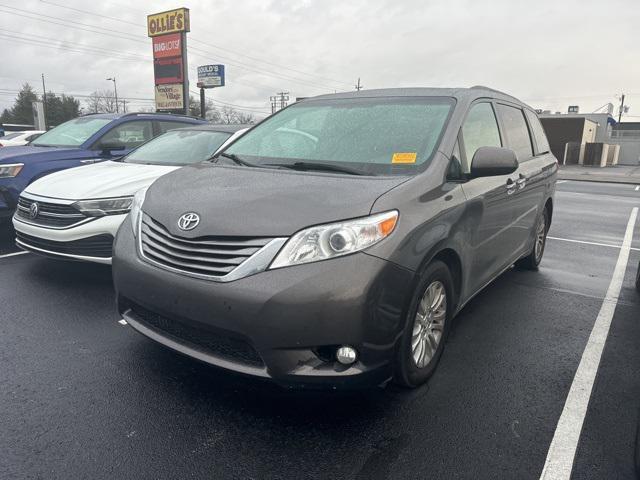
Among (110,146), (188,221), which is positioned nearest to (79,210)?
(110,146)

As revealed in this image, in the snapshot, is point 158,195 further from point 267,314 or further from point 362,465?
point 362,465

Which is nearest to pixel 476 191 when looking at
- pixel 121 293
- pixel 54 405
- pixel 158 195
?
pixel 158 195

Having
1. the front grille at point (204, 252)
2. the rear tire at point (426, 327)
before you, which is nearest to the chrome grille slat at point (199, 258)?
the front grille at point (204, 252)

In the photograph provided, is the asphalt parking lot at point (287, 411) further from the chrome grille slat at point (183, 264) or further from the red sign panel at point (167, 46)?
the red sign panel at point (167, 46)

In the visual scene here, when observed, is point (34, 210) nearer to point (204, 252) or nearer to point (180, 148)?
point (180, 148)

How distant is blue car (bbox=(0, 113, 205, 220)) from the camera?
19.4ft

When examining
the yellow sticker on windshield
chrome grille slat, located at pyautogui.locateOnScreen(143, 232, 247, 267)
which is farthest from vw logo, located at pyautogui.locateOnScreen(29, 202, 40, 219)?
the yellow sticker on windshield

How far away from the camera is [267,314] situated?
2289 mm

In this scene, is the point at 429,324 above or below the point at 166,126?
below

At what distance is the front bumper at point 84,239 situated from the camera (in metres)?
4.39

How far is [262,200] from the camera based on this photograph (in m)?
2.65

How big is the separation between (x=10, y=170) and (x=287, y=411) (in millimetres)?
4969

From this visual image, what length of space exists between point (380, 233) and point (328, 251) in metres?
0.29

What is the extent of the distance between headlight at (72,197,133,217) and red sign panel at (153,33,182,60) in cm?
2159
